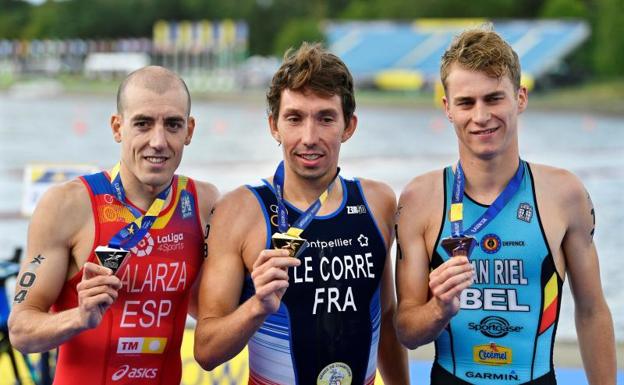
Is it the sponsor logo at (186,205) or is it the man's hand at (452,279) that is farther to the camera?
the sponsor logo at (186,205)

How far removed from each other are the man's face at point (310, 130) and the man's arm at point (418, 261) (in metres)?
0.34

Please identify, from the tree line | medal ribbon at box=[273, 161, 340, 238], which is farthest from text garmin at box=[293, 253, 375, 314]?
the tree line

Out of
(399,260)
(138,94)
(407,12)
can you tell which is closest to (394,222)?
(399,260)

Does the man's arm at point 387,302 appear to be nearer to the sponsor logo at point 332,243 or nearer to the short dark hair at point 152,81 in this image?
the sponsor logo at point 332,243

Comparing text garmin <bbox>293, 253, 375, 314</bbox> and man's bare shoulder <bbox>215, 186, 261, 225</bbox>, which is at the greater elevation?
man's bare shoulder <bbox>215, 186, 261, 225</bbox>

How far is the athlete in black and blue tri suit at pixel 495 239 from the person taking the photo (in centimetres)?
281

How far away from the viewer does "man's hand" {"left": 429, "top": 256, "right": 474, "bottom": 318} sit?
2490 millimetres

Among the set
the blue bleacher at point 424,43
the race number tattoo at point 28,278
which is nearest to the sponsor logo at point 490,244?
the race number tattoo at point 28,278

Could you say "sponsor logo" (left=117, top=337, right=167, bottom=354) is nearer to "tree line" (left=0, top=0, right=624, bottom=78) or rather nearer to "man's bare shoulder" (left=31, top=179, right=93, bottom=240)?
"man's bare shoulder" (left=31, top=179, right=93, bottom=240)

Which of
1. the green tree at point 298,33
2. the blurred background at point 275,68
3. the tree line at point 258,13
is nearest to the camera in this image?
the blurred background at point 275,68

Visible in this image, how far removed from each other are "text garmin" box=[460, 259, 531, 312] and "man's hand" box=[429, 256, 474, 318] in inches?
13.2

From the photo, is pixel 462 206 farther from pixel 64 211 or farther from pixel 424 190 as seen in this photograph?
pixel 64 211

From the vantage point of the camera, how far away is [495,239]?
113 inches

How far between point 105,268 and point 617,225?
1147cm
